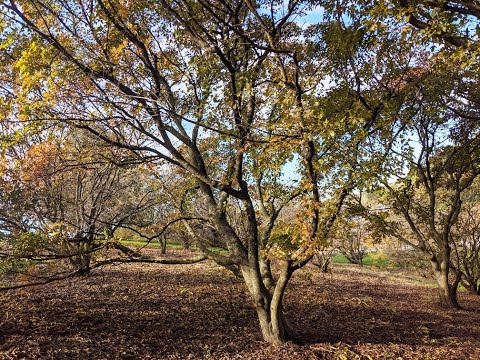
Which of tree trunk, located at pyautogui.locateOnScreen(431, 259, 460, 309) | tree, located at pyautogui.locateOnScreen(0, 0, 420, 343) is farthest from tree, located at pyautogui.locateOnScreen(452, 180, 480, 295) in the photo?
tree, located at pyautogui.locateOnScreen(0, 0, 420, 343)

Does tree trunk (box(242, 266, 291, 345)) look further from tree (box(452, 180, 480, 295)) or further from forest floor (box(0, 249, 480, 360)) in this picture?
tree (box(452, 180, 480, 295))

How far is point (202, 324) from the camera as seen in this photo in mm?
6855

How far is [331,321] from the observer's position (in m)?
7.74

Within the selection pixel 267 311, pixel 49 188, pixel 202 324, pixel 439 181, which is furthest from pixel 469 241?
pixel 49 188

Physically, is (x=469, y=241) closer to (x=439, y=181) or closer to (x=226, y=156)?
(x=439, y=181)

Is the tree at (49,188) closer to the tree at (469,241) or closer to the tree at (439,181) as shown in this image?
the tree at (439,181)

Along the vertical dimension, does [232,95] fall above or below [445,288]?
above

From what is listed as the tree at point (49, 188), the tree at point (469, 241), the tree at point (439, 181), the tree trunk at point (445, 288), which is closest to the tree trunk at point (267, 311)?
the tree at point (49, 188)

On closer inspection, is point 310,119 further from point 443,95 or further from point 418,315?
point 418,315

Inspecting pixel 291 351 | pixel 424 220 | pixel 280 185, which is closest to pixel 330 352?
pixel 291 351

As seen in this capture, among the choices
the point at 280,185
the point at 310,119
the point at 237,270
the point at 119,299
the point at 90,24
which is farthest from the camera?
the point at 119,299

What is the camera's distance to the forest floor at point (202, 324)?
18.1ft

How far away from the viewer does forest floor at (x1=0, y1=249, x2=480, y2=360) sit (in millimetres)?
5520

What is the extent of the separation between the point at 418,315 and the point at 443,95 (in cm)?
545
